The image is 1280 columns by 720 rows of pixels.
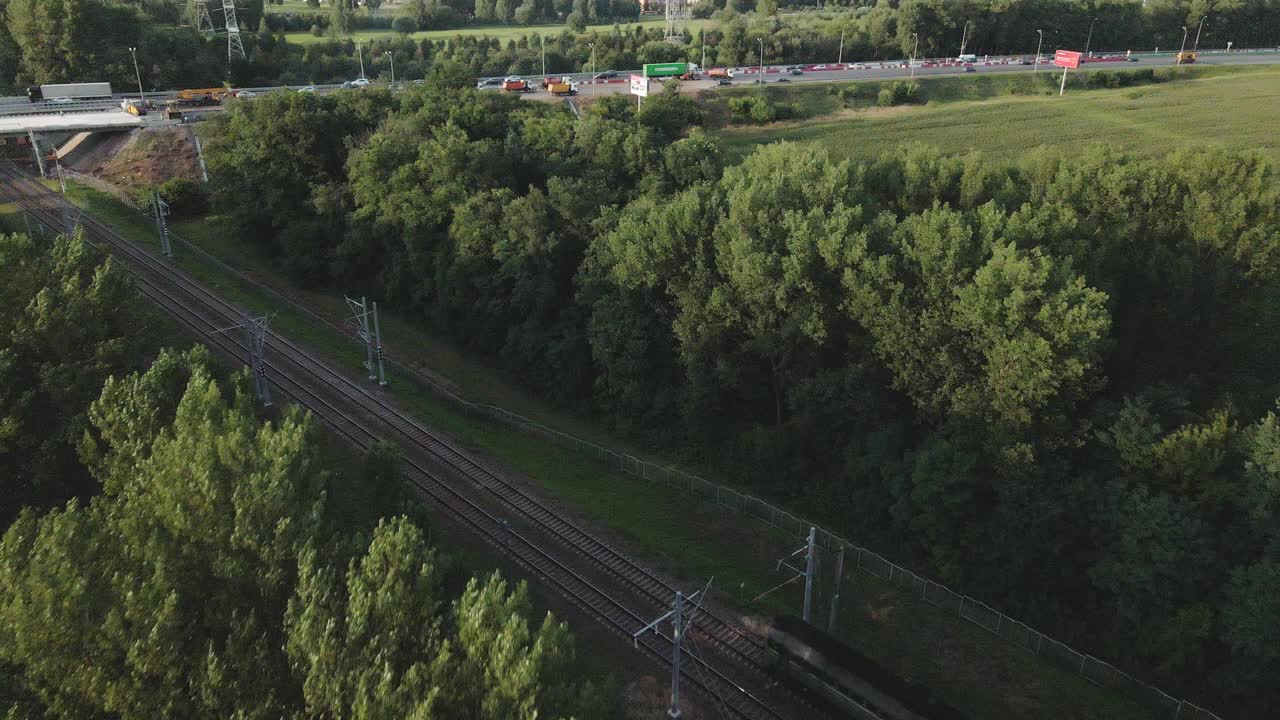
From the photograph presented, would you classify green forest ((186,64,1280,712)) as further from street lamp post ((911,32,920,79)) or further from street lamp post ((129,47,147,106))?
street lamp post ((911,32,920,79))

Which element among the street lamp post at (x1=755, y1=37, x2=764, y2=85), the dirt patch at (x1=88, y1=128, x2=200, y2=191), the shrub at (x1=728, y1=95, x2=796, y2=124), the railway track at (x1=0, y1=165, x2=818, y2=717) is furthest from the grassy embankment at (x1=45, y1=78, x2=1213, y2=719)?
the street lamp post at (x1=755, y1=37, x2=764, y2=85)

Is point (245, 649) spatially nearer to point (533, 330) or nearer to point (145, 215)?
point (533, 330)

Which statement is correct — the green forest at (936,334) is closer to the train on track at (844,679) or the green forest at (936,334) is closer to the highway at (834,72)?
the train on track at (844,679)

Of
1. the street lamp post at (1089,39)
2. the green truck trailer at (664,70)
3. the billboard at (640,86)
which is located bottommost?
the billboard at (640,86)

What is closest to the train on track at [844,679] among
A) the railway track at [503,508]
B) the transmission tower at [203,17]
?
the railway track at [503,508]

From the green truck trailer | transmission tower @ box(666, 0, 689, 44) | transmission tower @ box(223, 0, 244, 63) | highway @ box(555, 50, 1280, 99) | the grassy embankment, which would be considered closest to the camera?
the grassy embankment

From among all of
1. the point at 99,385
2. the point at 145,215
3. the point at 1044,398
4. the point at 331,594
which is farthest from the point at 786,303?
the point at 145,215

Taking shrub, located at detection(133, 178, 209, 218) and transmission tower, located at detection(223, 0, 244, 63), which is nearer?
shrub, located at detection(133, 178, 209, 218)
